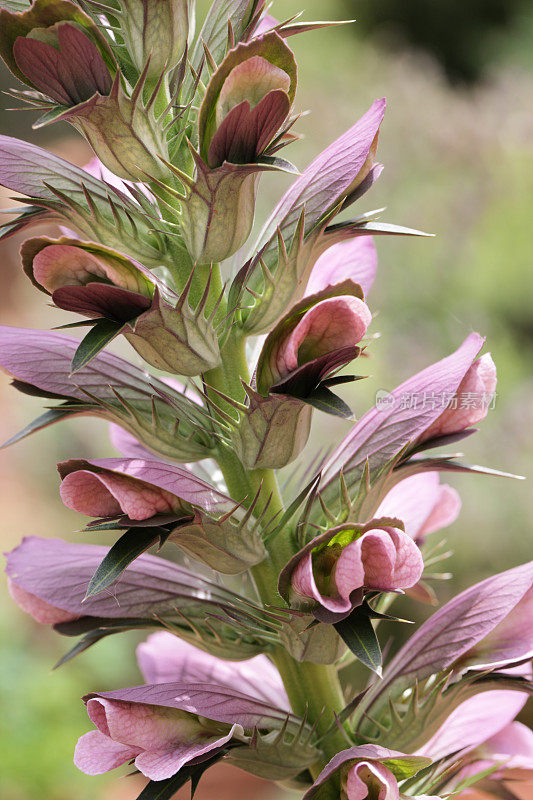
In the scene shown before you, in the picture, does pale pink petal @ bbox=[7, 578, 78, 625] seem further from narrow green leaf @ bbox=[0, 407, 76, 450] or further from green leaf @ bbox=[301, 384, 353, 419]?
green leaf @ bbox=[301, 384, 353, 419]

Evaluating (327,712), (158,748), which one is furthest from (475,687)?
(158,748)

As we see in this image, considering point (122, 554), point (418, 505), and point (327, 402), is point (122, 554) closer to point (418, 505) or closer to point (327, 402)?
point (327, 402)

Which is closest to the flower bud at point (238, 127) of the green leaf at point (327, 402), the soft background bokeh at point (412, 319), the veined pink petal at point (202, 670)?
the green leaf at point (327, 402)

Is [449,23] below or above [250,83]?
above

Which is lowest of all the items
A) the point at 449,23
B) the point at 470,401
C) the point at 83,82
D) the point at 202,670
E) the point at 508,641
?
the point at 202,670

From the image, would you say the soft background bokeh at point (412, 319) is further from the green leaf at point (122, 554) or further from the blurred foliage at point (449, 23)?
the green leaf at point (122, 554)

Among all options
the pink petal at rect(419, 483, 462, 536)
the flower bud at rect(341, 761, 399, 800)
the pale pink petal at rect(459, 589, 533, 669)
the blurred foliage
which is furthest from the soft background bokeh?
the flower bud at rect(341, 761, 399, 800)

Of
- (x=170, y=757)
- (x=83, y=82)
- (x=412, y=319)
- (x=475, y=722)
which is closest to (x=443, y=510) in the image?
(x=475, y=722)
